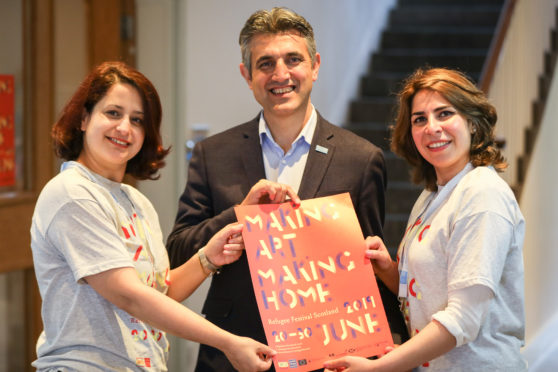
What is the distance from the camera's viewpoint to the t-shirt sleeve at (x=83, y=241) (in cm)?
154

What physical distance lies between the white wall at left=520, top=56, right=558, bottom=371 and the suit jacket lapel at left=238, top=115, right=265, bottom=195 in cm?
258

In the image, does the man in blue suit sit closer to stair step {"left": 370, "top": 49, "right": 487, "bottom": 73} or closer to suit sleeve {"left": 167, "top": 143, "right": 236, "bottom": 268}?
suit sleeve {"left": 167, "top": 143, "right": 236, "bottom": 268}

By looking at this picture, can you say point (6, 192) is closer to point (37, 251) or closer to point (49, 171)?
point (49, 171)

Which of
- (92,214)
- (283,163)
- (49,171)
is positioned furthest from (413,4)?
(92,214)

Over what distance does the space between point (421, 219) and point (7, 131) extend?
183cm

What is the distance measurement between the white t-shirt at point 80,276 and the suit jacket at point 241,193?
299mm

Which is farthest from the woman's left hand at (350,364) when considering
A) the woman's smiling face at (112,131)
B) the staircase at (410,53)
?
the staircase at (410,53)

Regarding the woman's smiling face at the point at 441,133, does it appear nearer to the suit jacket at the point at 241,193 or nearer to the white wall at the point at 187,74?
the suit jacket at the point at 241,193

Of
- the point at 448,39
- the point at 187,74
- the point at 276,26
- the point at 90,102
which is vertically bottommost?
the point at 90,102

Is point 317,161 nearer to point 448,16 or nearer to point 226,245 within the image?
point 226,245

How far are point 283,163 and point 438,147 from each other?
488 mm

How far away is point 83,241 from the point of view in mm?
1547

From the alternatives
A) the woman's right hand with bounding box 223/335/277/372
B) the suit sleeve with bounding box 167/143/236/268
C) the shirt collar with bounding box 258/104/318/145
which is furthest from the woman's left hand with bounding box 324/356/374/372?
the shirt collar with bounding box 258/104/318/145

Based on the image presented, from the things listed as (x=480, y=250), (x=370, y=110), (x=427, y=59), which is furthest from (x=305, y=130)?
(x=427, y=59)
